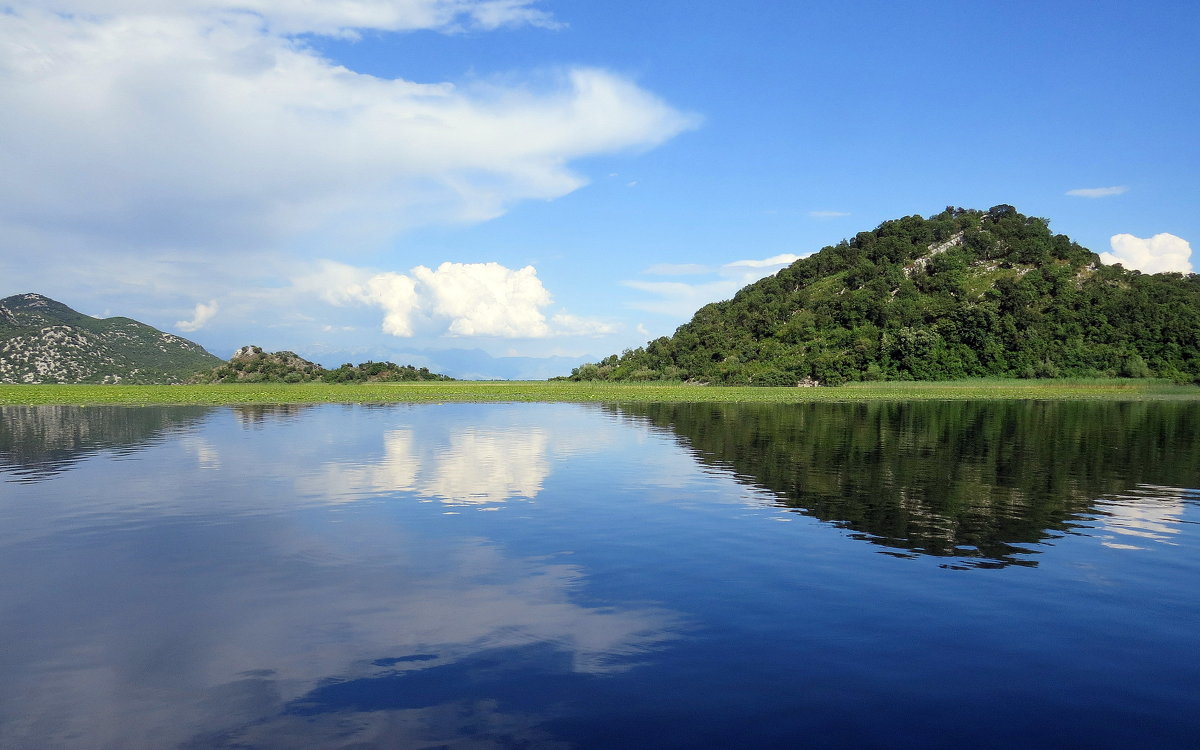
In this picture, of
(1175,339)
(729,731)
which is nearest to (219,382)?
(729,731)

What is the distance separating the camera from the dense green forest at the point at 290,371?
172 m

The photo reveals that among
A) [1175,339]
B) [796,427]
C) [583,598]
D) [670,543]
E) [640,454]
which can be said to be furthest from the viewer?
[1175,339]

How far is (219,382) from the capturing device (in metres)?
170

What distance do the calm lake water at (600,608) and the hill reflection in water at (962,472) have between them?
0.23 m

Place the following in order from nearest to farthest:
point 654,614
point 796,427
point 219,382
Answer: point 654,614
point 796,427
point 219,382

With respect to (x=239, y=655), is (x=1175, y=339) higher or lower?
higher

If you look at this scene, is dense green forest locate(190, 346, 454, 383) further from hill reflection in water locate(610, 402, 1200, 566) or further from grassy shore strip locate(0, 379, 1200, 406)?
hill reflection in water locate(610, 402, 1200, 566)

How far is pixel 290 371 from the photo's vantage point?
584 feet

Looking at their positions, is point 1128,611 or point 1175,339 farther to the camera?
point 1175,339

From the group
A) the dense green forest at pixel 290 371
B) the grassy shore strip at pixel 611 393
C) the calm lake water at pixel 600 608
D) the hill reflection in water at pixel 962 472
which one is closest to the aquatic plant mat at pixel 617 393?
the grassy shore strip at pixel 611 393

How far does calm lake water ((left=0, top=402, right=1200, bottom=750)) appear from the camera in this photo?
9.01 m

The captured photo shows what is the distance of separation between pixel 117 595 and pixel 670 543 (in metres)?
12.2

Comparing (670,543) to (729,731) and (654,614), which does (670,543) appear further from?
(729,731)

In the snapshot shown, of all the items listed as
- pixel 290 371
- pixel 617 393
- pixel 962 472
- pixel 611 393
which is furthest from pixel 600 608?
pixel 290 371
